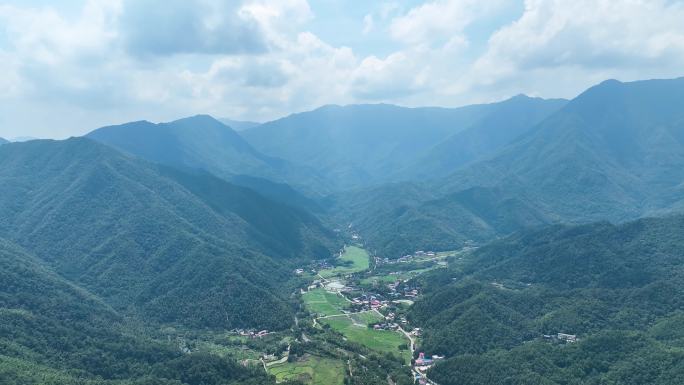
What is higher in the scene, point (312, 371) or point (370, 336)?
point (312, 371)

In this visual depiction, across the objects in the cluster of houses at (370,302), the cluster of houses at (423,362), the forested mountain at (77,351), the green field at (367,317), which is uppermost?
the forested mountain at (77,351)

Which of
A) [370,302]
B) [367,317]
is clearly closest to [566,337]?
[367,317]

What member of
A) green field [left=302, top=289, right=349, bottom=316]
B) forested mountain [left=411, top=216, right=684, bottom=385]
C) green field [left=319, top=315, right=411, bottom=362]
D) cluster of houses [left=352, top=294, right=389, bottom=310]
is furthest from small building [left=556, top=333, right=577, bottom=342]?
green field [left=302, top=289, right=349, bottom=316]

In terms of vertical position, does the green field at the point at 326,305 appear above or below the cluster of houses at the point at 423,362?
above

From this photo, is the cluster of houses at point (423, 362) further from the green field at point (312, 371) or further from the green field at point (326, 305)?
the green field at point (326, 305)

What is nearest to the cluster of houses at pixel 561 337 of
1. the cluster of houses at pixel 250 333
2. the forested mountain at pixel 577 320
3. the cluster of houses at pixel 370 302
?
the forested mountain at pixel 577 320

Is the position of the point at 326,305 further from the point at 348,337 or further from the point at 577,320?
the point at 577,320

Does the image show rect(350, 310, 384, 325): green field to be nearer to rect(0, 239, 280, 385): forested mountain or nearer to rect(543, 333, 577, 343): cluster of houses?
rect(543, 333, 577, 343): cluster of houses
